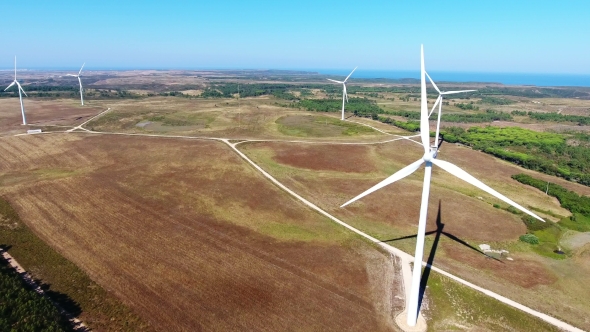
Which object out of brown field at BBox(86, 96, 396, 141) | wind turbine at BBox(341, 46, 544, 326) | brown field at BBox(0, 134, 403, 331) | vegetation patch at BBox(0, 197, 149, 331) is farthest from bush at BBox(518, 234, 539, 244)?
brown field at BBox(86, 96, 396, 141)

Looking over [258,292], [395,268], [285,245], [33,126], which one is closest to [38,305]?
[258,292]

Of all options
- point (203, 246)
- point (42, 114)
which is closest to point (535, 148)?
point (203, 246)

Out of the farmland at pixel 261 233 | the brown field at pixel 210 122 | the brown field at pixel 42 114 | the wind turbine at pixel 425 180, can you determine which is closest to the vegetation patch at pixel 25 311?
the farmland at pixel 261 233

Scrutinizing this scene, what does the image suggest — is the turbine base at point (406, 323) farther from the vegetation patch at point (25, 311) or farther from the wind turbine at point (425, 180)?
the vegetation patch at point (25, 311)

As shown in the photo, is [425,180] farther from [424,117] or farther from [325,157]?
[325,157]

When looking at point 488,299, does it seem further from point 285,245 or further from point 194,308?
point 194,308

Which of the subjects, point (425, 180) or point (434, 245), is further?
point (434, 245)
